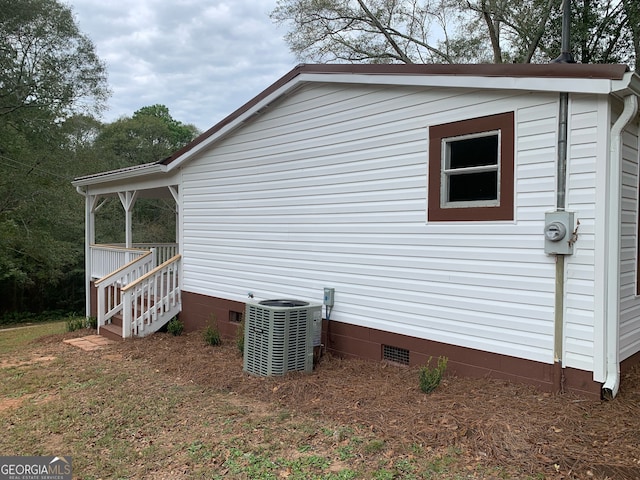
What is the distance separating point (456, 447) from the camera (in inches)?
136

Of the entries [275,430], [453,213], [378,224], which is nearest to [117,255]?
[378,224]

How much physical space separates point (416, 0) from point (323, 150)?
15.1m

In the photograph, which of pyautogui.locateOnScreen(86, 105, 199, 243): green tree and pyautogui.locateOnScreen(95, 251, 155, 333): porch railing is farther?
pyautogui.locateOnScreen(86, 105, 199, 243): green tree

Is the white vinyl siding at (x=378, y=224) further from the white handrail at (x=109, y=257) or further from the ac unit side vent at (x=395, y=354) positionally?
the white handrail at (x=109, y=257)

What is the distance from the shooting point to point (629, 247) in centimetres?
438

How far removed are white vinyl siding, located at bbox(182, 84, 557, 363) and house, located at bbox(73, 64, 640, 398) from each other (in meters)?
0.02

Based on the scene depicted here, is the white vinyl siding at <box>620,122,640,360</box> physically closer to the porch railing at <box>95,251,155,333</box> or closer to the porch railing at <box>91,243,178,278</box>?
the porch railing at <box>95,251,155,333</box>

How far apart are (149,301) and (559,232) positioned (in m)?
6.97

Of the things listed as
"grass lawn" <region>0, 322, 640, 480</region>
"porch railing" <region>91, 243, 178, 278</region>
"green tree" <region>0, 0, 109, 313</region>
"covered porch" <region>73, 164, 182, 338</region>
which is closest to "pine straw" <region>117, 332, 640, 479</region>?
"grass lawn" <region>0, 322, 640, 480</region>

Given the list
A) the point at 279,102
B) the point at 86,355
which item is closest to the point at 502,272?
the point at 279,102

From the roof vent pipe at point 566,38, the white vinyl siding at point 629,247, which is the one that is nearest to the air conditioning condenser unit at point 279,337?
the white vinyl siding at point 629,247

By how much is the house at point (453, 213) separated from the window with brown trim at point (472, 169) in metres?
0.01

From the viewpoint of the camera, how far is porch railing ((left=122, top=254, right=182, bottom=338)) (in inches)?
316

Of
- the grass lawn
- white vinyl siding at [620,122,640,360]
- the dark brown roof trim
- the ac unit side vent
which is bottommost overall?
the grass lawn
